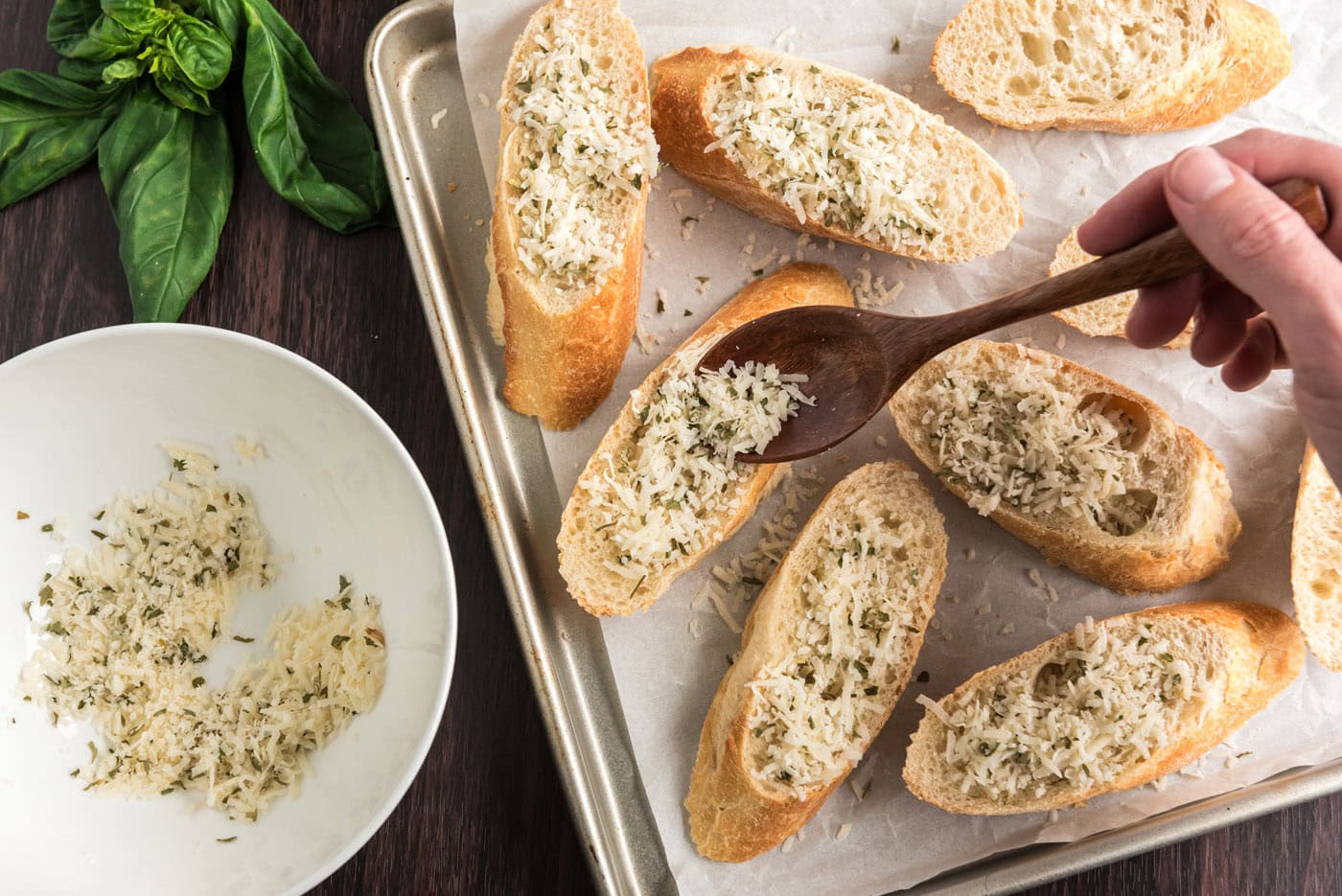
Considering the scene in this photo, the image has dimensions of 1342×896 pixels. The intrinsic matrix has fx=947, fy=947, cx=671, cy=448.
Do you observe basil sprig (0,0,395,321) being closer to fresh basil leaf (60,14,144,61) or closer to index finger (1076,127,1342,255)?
fresh basil leaf (60,14,144,61)

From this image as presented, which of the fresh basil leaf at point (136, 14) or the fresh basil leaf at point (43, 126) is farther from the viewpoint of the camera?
the fresh basil leaf at point (43, 126)

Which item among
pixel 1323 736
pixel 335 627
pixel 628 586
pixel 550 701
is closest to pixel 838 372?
pixel 628 586

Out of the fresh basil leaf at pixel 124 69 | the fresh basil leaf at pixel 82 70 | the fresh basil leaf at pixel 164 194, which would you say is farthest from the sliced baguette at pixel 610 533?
the fresh basil leaf at pixel 82 70

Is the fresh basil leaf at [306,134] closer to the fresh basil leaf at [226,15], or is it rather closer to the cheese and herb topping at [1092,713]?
the fresh basil leaf at [226,15]

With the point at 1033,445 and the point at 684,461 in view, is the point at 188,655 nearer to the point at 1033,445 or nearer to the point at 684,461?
the point at 684,461

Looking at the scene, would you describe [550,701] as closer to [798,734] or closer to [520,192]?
[798,734]
